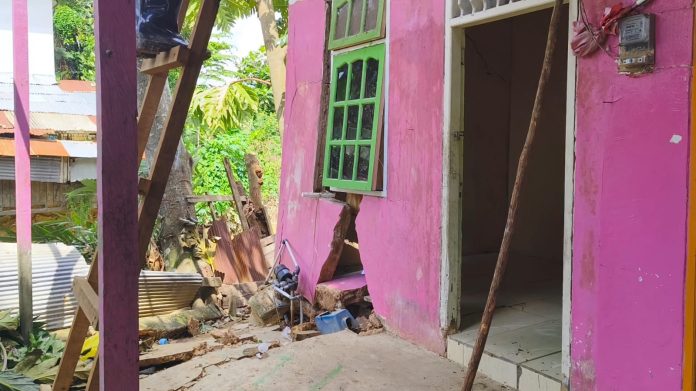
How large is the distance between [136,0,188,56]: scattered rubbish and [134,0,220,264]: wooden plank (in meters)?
0.08

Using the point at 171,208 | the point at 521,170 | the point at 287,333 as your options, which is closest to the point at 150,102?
the point at 521,170

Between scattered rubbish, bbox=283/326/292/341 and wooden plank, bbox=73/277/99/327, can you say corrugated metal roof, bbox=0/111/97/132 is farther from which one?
wooden plank, bbox=73/277/99/327

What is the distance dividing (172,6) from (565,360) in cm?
275

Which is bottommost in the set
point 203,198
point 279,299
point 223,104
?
point 279,299

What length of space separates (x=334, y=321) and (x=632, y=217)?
2899 mm

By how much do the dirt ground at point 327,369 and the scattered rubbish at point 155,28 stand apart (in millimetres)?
2454

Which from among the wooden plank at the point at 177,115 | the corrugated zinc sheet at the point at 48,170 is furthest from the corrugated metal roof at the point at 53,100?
the wooden plank at the point at 177,115

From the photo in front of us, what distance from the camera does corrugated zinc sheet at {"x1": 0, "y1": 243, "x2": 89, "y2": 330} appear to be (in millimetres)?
5969

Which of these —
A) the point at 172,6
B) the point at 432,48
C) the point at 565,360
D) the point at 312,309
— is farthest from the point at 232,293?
the point at 172,6

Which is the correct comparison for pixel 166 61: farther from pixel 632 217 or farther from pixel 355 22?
pixel 355 22

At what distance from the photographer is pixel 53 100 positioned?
37.2ft

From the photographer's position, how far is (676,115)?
2.73 metres

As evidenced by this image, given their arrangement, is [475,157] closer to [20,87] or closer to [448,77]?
[448,77]

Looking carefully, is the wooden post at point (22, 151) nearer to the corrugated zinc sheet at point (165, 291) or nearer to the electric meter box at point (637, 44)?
the corrugated zinc sheet at point (165, 291)
